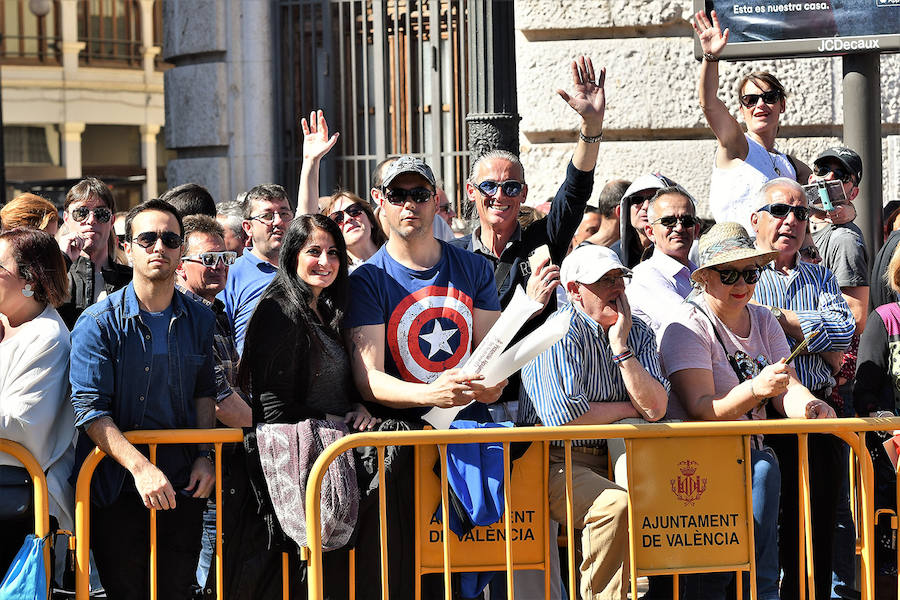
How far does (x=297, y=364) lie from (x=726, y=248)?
5.49 feet

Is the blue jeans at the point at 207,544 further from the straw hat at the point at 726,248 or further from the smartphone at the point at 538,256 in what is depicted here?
the straw hat at the point at 726,248

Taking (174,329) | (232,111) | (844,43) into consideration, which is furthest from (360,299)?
(232,111)

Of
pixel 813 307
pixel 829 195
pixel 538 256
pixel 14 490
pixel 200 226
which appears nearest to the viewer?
pixel 14 490

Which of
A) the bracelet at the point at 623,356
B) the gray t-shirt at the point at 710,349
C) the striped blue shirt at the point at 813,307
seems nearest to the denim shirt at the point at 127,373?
the bracelet at the point at 623,356

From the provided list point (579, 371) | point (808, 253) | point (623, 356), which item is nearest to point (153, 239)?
point (579, 371)

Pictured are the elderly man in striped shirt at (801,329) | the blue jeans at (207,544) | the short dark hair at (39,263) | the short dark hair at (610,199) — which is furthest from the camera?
the short dark hair at (610,199)

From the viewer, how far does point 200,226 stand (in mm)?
5547

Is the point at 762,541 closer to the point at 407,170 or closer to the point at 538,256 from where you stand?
the point at 538,256

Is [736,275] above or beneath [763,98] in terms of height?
beneath

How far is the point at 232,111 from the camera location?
9.21 meters

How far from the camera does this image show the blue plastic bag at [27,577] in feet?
13.8

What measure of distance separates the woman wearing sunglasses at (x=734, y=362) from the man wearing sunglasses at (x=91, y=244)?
2439 millimetres

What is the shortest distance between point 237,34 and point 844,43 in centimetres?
453

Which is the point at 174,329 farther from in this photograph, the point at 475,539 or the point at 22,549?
the point at 475,539
